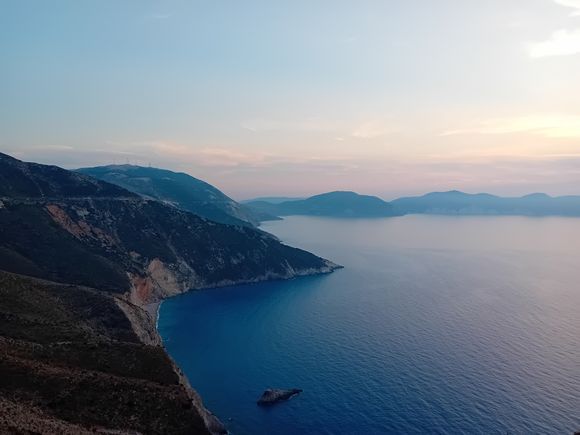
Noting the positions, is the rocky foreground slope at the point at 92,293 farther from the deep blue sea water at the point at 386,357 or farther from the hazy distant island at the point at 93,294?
the deep blue sea water at the point at 386,357

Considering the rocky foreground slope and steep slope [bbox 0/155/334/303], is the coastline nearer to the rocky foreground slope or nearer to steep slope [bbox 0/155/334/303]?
the rocky foreground slope

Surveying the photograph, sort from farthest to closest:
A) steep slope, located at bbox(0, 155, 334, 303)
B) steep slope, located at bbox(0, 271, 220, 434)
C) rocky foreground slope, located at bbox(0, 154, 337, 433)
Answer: steep slope, located at bbox(0, 155, 334, 303), rocky foreground slope, located at bbox(0, 154, 337, 433), steep slope, located at bbox(0, 271, 220, 434)

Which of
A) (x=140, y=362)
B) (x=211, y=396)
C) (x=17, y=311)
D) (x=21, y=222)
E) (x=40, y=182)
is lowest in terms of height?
(x=211, y=396)

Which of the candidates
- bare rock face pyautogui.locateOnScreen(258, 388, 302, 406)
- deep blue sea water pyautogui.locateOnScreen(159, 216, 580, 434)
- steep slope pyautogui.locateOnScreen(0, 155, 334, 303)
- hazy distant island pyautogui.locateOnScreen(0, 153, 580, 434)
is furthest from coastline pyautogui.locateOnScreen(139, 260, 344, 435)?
bare rock face pyautogui.locateOnScreen(258, 388, 302, 406)

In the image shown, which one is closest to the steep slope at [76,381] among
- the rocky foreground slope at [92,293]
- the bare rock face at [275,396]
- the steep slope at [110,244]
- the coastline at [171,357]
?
the rocky foreground slope at [92,293]

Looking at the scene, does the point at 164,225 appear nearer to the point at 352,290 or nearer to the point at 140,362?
the point at 352,290

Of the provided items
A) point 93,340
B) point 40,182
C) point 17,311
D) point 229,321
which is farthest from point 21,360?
point 40,182
